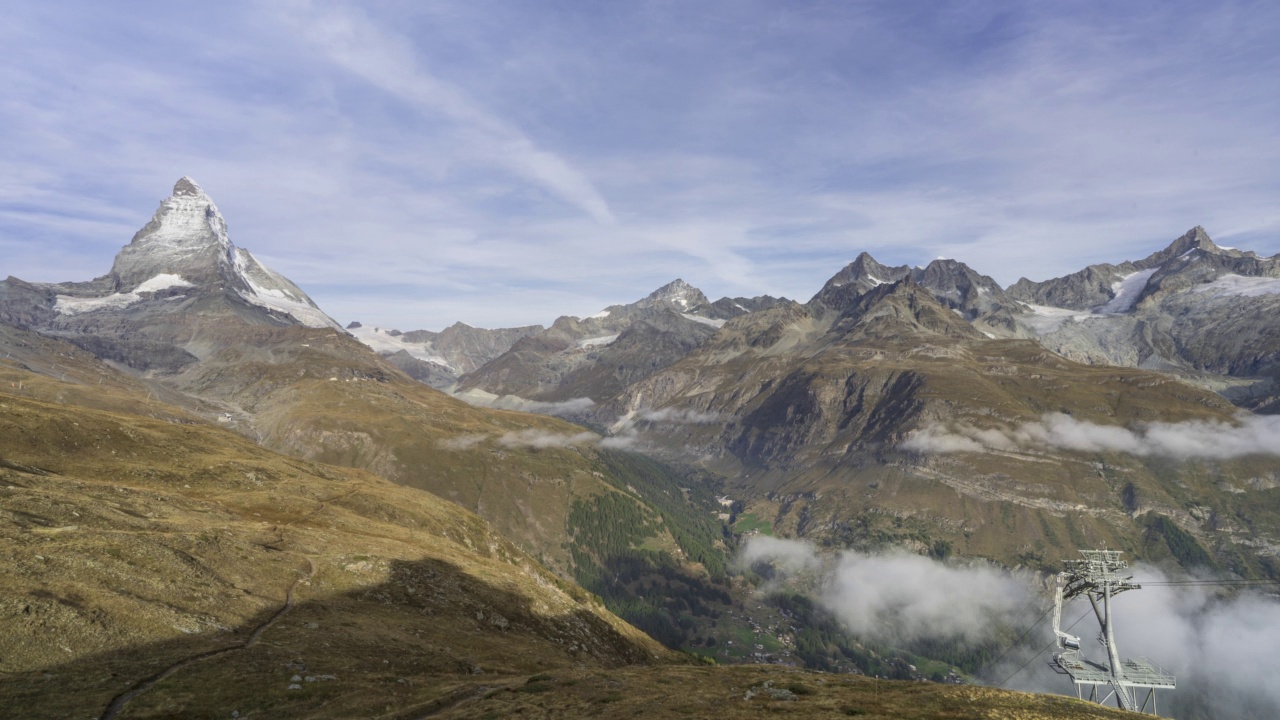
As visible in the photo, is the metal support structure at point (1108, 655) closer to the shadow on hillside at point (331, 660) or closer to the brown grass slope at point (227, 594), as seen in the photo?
the shadow on hillside at point (331, 660)

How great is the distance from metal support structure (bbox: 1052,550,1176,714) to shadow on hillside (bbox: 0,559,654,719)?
55485 millimetres

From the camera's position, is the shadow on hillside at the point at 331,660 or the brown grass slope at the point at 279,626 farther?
the brown grass slope at the point at 279,626

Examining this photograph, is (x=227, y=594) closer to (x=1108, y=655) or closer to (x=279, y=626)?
(x=279, y=626)

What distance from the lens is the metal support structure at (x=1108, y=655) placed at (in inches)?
2170

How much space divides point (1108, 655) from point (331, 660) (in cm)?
7496

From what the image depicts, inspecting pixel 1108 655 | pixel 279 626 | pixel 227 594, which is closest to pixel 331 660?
pixel 279 626

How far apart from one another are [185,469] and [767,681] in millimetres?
115643

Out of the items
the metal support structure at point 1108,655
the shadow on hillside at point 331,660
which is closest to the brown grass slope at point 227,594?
the shadow on hillside at point 331,660

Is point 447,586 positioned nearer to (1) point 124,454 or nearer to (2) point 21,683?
(2) point 21,683

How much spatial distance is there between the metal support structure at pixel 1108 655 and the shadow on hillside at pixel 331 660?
55.5 m

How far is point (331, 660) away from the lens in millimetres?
49500

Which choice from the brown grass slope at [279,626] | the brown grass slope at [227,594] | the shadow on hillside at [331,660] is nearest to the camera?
the shadow on hillside at [331,660]

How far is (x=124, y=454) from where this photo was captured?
356 feet

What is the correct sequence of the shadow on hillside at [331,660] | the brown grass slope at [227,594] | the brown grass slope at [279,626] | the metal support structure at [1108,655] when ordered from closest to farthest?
the shadow on hillside at [331,660] → the brown grass slope at [279,626] → the brown grass slope at [227,594] → the metal support structure at [1108,655]
